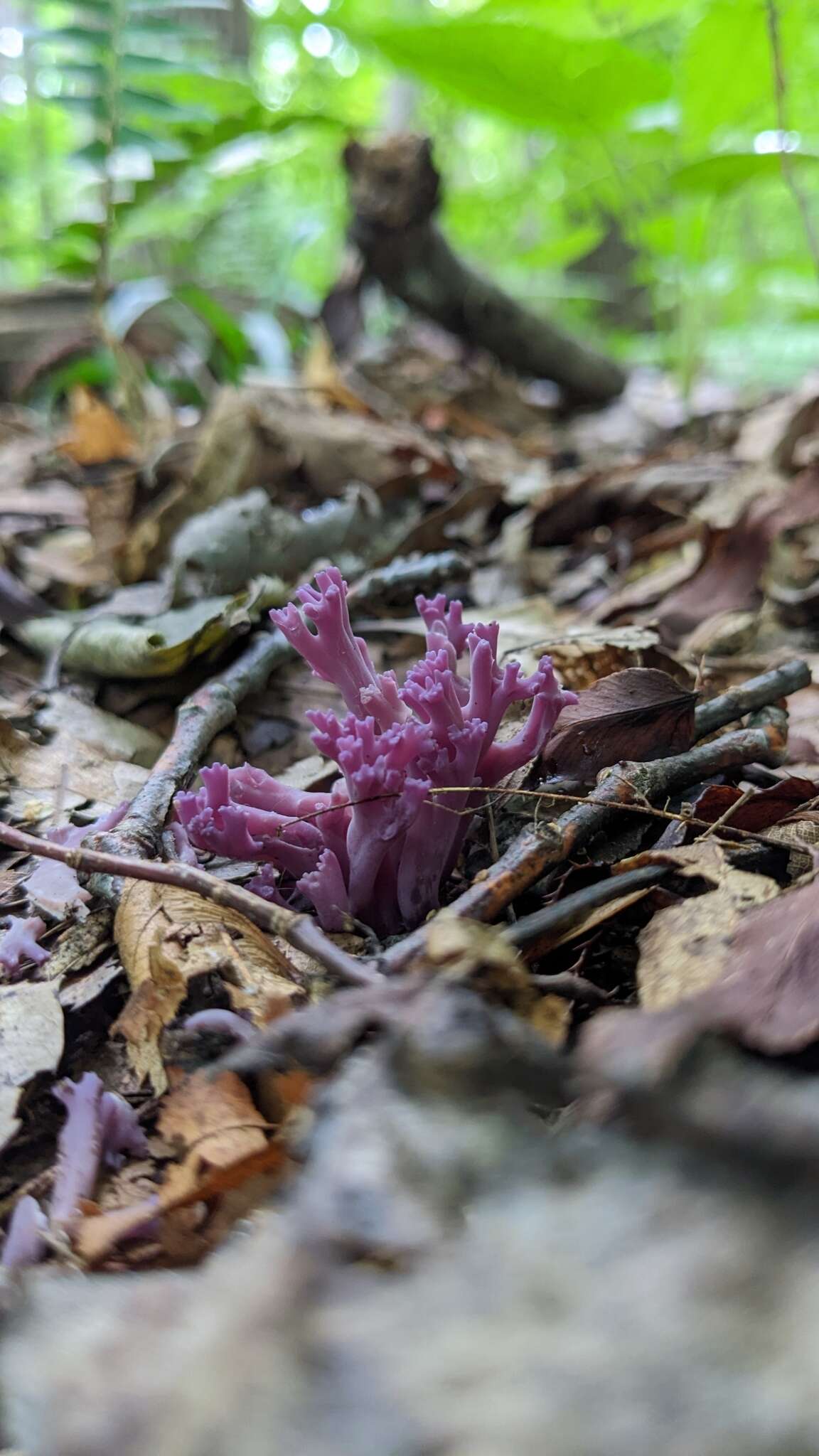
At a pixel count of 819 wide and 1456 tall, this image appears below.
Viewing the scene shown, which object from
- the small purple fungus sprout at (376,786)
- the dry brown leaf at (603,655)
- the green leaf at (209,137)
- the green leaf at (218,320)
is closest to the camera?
the small purple fungus sprout at (376,786)

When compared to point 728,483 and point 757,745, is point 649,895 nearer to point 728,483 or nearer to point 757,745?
point 757,745

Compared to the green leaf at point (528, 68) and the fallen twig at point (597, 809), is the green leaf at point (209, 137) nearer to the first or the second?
the green leaf at point (528, 68)

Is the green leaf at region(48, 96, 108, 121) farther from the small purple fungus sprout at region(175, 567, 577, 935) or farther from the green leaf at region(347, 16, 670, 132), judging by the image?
the small purple fungus sprout at region(175, 567, 577, 935)

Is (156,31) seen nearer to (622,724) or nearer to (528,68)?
(528,68)

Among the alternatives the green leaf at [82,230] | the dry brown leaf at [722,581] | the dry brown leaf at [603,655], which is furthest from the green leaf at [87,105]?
the dry brown leaf at [603,655]

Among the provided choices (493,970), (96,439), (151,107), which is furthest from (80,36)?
(493,970)

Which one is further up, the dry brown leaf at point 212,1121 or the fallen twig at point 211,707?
the fallen twig at point 211,707

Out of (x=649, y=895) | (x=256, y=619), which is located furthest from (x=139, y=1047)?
(x=256, y=619)
